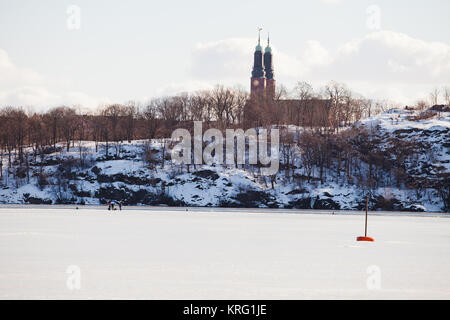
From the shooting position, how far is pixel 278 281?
1576 centimetres

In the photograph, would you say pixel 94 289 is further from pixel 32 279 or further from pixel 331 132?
pixel 331 132

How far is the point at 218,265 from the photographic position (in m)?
18.4

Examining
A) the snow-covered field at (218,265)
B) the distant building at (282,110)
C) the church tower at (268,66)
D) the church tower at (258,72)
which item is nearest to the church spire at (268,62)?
the church tower at (268,66)

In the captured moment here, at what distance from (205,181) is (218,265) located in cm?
5924

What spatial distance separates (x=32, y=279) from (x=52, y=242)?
29.0 feet

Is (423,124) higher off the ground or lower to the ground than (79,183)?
higher

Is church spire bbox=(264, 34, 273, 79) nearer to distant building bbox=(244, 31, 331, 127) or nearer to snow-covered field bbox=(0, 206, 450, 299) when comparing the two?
distant building bbox=(244, 31, 331, 127)

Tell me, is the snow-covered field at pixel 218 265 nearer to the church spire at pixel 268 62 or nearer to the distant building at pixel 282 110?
the distant building at pixel 282 110

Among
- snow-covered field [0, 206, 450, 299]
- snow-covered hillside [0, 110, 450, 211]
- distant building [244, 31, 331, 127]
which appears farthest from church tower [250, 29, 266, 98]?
snow-covered field [0, 206, 450, 299]

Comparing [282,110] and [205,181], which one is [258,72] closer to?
[282,110]

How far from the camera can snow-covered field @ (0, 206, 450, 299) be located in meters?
14.3

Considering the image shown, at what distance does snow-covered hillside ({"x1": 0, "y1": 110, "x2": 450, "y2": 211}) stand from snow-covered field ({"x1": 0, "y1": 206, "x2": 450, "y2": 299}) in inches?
1679

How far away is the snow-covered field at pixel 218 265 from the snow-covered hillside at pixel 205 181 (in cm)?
4264
